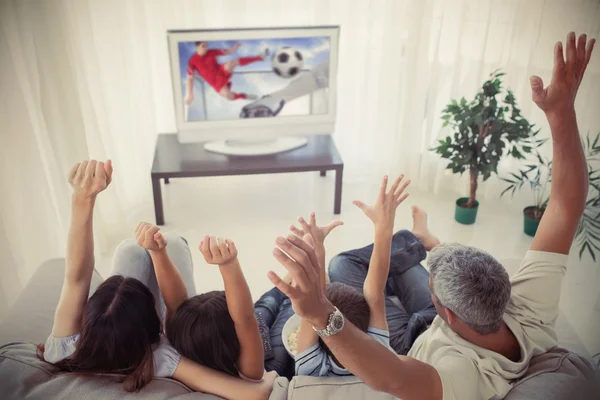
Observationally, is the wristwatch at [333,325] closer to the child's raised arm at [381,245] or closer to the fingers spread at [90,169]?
the child's raised arm at [381,245]

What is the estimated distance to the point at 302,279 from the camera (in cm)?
99

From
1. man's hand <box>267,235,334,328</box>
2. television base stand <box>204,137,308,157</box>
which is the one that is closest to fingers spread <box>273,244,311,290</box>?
man's hand <box>267,235,334,328</box>

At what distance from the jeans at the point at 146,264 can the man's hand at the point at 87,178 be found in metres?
0.41

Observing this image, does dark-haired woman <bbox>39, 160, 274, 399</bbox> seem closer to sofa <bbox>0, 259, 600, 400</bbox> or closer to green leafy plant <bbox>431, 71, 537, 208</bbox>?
sofa <bbox>0, 259, 600, 400</bbox>

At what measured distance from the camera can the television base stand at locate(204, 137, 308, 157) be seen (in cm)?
321

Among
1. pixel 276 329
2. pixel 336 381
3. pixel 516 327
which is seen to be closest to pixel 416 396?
pixel 336 381

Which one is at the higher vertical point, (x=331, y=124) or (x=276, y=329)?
(x=331, y=124)

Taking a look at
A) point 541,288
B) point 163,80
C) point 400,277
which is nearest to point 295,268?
point 541,288

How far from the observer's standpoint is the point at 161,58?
328cm

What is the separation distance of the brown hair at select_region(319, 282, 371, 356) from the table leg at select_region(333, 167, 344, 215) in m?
1.69

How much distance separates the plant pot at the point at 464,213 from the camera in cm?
320

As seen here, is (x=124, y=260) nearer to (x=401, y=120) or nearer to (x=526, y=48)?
(x=401, y=120)

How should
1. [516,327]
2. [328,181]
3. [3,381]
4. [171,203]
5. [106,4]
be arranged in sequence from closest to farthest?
[3,381] < [516,327] < [106,4] < [171,203] < [328,181]

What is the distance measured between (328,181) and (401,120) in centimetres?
67
